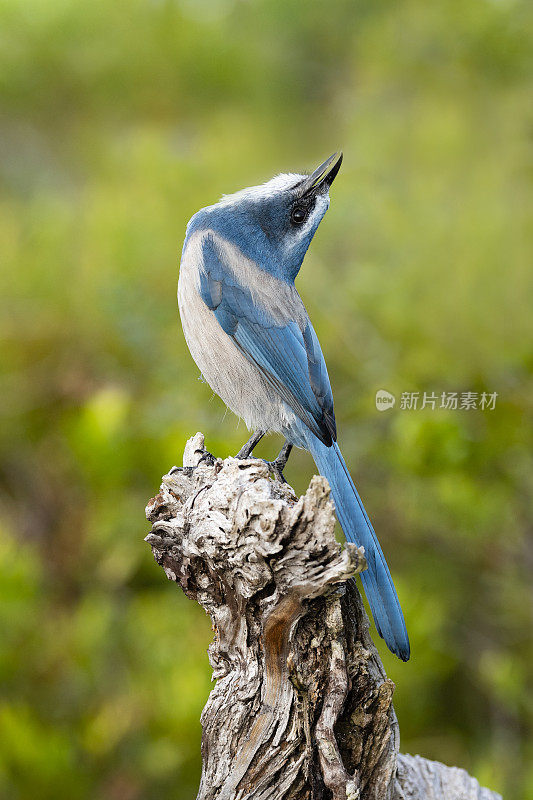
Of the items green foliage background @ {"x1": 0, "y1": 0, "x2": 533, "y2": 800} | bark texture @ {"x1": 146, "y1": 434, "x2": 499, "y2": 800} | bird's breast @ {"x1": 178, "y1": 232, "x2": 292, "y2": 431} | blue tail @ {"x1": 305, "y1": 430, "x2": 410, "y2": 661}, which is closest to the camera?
bark texture @ {"x1": 146, "y1": 434, "x2": 499, "y2": 800}

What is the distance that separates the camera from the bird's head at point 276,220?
207cm

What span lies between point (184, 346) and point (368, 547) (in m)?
2.36

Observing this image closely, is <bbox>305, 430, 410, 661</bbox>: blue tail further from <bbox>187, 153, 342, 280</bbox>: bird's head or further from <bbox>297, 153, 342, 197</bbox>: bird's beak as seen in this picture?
<bbox>297, 153, 342, 197</bbox>: bird's beak

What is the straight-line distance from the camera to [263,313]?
198 cm

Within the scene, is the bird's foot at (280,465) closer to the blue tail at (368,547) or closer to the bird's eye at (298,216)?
Answer: the blue tail at (368,547)

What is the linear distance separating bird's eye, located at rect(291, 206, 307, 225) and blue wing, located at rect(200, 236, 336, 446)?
239 mm

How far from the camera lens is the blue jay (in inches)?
75.4

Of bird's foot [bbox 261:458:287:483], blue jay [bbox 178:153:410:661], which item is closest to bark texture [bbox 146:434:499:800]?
bird's foot [bbox 261:458:287:483]

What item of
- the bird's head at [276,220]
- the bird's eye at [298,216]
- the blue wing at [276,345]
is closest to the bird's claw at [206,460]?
the blue wing at [276,345]

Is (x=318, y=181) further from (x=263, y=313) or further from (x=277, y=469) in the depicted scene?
(x=277, y=469)

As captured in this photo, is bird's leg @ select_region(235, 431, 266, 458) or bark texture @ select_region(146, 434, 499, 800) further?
bird's leg @ select_region(235, 431, 266, 458)

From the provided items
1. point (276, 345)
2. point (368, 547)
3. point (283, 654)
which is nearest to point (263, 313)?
point (276, 345)

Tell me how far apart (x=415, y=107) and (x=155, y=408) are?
270 cm

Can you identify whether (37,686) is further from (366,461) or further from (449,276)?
(449,276)
